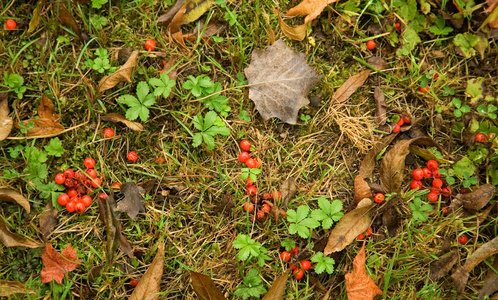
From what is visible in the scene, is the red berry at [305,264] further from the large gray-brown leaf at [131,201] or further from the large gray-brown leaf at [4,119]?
the large gray-brown leaf at [4,119]

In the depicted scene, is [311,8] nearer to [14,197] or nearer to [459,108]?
[459,108]

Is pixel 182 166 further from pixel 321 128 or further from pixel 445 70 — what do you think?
pixel 445 70

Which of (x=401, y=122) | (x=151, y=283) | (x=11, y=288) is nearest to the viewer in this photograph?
(x=11, y=288)

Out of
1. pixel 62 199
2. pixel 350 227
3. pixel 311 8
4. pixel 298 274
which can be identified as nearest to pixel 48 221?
pixel 62 199

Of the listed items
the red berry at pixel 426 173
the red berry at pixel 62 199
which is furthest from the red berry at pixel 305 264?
the red berry at pixel 62 199

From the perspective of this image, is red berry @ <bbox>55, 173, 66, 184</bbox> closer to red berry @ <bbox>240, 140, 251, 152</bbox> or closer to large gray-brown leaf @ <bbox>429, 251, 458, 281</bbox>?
red berry @ <bbox>240, 140, 251, 152</bbox>

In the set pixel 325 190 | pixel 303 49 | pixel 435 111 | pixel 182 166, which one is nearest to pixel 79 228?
pixel 182 166
